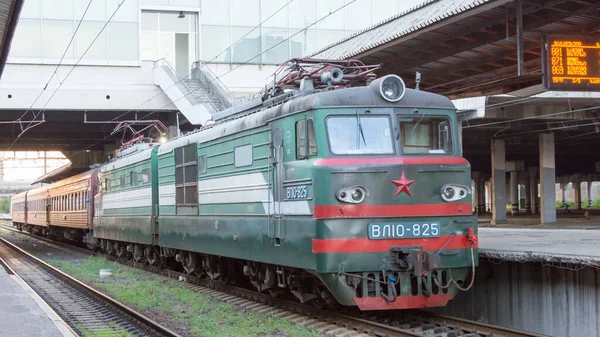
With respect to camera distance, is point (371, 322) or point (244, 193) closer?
→ point (371, 322)

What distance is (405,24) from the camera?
683 inches

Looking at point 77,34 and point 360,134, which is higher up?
point 77,34

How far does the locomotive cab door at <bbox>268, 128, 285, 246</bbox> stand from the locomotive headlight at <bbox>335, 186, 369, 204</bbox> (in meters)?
1.37

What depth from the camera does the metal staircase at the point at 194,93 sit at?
1163 inches

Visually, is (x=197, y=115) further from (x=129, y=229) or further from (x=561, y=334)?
(x=561, y=334)

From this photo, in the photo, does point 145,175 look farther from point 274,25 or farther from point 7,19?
point 274,25

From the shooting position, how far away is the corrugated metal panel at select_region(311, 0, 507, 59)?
14604 millimetres

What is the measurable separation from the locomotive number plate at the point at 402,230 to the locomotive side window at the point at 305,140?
1296 mm

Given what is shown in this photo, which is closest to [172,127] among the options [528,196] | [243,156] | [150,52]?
[150,52]

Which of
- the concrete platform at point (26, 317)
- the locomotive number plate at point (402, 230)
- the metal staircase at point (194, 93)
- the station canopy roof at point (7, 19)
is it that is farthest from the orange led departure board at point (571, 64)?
the metal staircase at point (194, 93)

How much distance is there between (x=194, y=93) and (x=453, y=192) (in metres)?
22.0

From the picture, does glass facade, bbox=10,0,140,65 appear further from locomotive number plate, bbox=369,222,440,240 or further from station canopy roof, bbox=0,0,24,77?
locomotive number plate, bbox=369,222,440,240

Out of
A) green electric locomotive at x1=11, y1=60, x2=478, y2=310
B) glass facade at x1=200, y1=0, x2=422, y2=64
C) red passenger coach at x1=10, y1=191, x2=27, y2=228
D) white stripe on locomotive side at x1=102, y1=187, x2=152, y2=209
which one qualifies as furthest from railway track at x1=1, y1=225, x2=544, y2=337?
red passenger coach at x1=10, y1=191, x2=27, y2=228

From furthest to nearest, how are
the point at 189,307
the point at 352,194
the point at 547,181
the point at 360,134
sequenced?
the point at 547,181 → the point at 189,307 → the point at 360,134 → the point at 352,194
